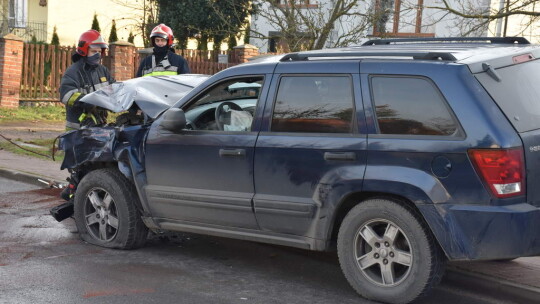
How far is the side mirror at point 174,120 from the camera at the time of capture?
6156 mm

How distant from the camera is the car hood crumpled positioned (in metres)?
6.91

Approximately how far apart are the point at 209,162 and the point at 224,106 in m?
0.50

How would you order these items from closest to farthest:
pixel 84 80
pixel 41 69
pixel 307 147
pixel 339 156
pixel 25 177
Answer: pixel 339 156 → pixel 307 147 → pixel 84 80 → pixel 25 177 → pixel 41 69

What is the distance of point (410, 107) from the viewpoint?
5.25 meters

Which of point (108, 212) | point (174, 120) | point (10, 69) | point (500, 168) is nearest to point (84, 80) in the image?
point (108, 212)

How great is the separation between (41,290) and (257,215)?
1.60 m

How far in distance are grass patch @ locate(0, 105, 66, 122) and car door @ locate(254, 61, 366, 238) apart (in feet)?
45.8

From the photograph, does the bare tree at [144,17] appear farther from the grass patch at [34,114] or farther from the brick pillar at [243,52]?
the grass patch at [34,114]

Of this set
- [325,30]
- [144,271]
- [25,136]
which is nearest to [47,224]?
[144,271]

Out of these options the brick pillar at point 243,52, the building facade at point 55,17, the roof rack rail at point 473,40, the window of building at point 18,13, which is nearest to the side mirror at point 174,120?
the roof rack rail at point 473,40

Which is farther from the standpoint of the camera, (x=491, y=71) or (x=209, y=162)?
(x=209, y=162)

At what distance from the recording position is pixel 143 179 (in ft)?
21.5

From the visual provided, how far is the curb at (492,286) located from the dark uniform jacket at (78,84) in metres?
3.87

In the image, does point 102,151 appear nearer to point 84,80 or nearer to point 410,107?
point 84,80
